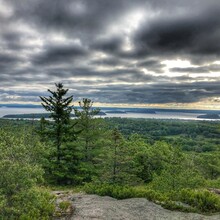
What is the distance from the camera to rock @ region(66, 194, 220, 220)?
16.0 metres

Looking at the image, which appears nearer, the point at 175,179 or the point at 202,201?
the point at 202,201

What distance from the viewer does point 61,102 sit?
31531mm

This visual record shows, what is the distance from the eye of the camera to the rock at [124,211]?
16.0m

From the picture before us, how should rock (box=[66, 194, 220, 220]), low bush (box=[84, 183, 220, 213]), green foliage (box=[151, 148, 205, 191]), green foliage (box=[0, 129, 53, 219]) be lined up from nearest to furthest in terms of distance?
green foliage (box=[0, 129, 53, 219]), rock (box=[66, 194, 220, 220]), low bush (box=[84, 183, 220, 213]), green foliage (box=[151, 148, 205, 191])

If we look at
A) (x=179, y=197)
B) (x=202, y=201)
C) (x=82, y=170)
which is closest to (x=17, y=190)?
(x=179, y=197)

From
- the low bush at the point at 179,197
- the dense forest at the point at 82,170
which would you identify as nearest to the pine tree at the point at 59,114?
the dense forest at the point at 82,170

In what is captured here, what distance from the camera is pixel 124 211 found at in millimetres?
A: 16875

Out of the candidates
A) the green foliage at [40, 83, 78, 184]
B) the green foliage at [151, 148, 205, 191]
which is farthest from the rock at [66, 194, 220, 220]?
the green foliage at [40, 83, 78, 184]

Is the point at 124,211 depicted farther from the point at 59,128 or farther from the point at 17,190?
the point at 59,128

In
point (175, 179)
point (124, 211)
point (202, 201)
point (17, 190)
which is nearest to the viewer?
point (17, 190)

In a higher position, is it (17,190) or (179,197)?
(17,190)

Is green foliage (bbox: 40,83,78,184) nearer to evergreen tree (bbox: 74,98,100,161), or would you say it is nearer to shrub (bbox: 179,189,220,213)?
evergreen tree (bbox: 74,98,100,161)

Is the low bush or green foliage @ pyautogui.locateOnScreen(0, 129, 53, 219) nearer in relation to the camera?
green foliage @ pyautogui.locateOnScreen(0, 129, 53, 219)

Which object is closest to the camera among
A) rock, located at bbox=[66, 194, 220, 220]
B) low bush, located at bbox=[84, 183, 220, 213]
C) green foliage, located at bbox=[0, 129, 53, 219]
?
green foliage, located at bbox=[0, 129, 53, 219]
